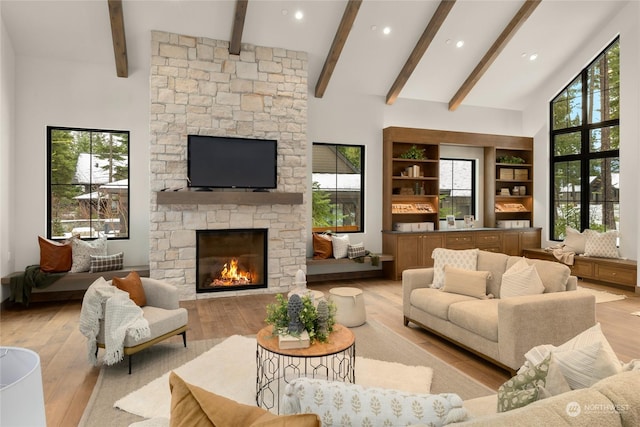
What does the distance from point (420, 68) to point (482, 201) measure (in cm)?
313

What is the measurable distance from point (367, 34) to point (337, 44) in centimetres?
61

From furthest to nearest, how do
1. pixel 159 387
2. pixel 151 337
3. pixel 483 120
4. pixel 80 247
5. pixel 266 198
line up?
pixel 483 120 → pixel 266 198 → pixel 80 247 → pixel 151 337 → pixel 159 387

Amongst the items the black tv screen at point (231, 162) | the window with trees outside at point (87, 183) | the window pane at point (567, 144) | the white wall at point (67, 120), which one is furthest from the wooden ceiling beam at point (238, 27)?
the window pane at point (567, 144)

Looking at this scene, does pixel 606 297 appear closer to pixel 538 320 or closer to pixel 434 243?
pixel 434 243

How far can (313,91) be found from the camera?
23.2ft

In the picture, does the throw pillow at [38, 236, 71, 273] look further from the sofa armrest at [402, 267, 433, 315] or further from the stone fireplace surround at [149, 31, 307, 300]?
the sofa armrest at [402, 267, 433, 315]

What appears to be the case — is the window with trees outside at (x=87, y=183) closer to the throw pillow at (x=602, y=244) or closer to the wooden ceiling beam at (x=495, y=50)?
the wooden ceiling beam at (x=495, y=50)

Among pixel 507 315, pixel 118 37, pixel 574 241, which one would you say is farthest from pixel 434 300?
pixel 118 37

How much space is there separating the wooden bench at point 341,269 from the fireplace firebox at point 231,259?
2.79 ft

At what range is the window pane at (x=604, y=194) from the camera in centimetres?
711

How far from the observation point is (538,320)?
3.18 meters

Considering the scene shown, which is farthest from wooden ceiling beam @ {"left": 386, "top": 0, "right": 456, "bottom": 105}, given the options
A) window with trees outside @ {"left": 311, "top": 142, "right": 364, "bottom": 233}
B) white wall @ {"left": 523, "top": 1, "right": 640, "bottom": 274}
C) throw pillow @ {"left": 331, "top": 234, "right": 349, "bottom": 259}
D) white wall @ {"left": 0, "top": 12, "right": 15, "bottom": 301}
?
white wall @ {"left": 0, "top": 12, "right": 15, "bottom": 301}

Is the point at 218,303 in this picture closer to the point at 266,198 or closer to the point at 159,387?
the point at 266,198

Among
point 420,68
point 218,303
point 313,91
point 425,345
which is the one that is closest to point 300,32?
point 313,91
